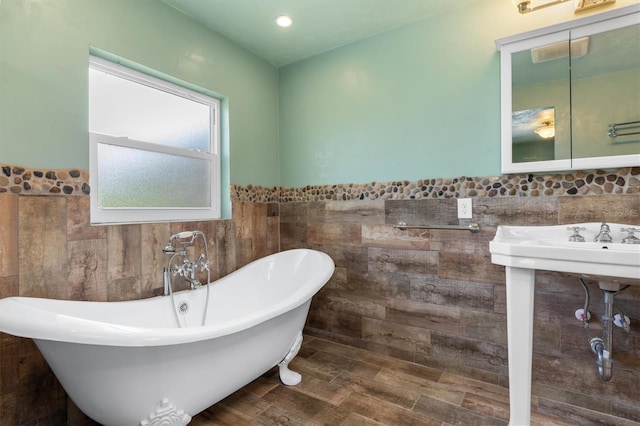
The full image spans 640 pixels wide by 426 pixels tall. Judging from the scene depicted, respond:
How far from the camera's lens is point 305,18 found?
6.50ft

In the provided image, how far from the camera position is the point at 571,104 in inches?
61.9

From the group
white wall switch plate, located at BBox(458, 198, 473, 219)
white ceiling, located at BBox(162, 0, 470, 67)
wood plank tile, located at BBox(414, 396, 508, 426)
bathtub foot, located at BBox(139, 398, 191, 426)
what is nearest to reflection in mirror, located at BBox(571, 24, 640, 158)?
white wall switch plate, located at BBox(458, 198, 473, 219)

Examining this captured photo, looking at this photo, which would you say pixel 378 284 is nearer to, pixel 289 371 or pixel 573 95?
pixel 289 371

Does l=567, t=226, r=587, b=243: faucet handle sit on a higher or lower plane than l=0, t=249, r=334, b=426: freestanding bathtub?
higher

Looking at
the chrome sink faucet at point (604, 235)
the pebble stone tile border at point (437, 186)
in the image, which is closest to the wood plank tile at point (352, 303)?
the pebble stone tile border at point (437, 186)

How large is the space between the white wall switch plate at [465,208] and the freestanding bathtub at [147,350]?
95 cm

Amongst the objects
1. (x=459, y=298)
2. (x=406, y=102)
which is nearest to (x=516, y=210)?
(x=459, y=298)

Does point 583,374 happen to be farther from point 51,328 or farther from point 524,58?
point 51,328

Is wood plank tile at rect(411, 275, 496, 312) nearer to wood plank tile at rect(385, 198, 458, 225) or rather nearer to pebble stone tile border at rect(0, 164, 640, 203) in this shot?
wood plank tile at rect(385, 198, 458, 225)

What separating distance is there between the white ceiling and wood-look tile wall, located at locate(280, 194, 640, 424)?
1.23 meters

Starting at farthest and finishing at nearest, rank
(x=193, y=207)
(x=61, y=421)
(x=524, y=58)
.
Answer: (x=193, y=207), (x=524, y=58), (x=61, y=421)

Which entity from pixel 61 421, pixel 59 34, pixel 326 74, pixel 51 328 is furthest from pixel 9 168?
pixel 326 74

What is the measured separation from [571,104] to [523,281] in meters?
1.07

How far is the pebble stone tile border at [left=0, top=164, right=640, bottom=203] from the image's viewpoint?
52.3 inches
